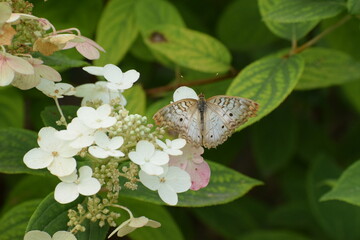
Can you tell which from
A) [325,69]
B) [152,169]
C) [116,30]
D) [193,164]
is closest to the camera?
[152,169]

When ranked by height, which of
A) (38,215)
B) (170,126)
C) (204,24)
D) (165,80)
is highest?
(170,126)

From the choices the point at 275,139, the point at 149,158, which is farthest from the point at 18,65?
the point at 275,139

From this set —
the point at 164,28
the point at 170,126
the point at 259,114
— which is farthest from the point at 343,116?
the point at 170,126

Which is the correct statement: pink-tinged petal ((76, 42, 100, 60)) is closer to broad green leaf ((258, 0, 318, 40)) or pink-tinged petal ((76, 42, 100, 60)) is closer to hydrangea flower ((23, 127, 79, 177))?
hydrangea flower ((23, 127, 79, 177))

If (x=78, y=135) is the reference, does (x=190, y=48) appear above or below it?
below

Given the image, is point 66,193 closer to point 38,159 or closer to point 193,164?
point 38,159

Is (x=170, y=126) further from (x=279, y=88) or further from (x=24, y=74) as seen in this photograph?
(x=279, y=88)

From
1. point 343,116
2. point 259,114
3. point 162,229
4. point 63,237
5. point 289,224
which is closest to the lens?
point 63,237
